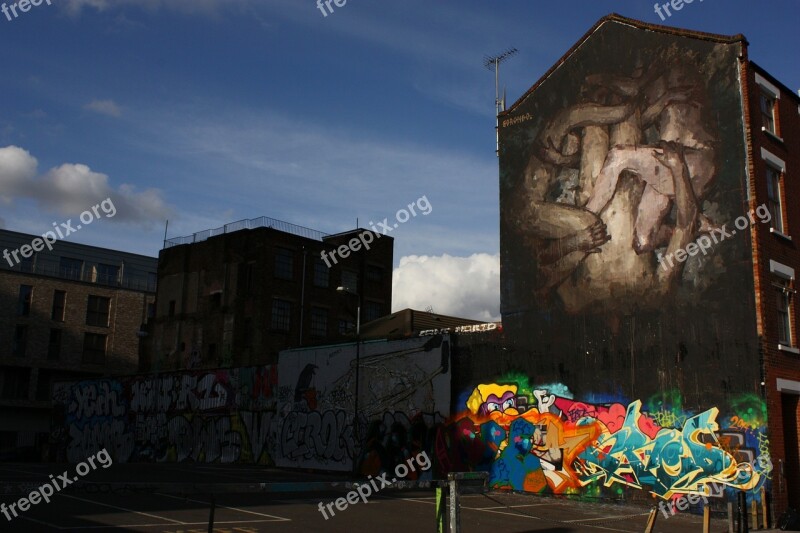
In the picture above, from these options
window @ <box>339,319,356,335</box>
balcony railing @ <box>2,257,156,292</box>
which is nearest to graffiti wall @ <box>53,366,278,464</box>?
window @ <box>339,319,356,335</box>

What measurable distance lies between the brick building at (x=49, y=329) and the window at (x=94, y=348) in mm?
78

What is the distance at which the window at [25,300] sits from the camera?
2254 inches

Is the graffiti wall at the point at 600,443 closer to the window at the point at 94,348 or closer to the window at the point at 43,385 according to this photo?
the window at the point at 43,385

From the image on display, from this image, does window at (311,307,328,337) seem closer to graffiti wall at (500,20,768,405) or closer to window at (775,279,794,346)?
graffiti wall at (500,20,768,405)

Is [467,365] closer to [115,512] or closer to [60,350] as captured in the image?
[115,512]

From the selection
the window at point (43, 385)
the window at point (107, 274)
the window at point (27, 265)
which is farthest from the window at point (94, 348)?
the window at point (27, 265)

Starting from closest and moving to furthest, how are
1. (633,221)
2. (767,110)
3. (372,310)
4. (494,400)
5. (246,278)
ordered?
1. (767,110)
2. (633,221)
3. (494,400)
4. (246,278)
5. (372,310)

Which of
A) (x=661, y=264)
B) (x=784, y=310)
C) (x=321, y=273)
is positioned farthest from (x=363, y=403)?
(x=321, y=273)

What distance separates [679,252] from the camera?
20.9m

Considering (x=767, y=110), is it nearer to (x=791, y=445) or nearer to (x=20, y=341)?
(x=791, y=445)

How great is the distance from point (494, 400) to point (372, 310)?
96.9ft

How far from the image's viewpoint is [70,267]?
6800cm

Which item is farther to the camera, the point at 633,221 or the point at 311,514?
the point at 633,221

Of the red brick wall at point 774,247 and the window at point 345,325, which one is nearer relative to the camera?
the red brick wall at point 774,247
